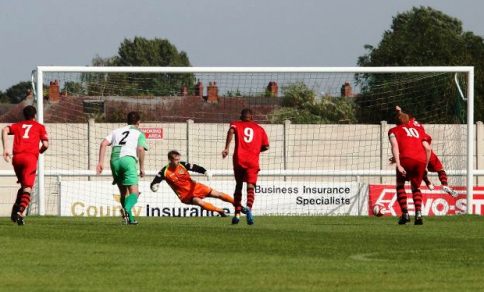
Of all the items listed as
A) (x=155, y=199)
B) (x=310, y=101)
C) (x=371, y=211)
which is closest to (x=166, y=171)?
(x=155, y=199)

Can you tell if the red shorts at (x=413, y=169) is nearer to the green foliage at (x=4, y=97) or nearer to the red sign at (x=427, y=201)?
the red sign at (x=427, y=201)

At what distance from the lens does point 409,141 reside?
2056 centimetres

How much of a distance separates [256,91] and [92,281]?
1986cm

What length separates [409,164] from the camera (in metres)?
20.7

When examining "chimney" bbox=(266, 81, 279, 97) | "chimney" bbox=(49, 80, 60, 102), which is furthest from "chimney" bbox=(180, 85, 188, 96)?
"chimney" bbox=(49, 80, 60, 102)

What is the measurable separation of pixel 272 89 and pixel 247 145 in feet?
31.2

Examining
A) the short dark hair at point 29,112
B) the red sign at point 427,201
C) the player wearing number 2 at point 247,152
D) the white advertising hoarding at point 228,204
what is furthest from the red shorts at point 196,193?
the short dark hair at point 29,112

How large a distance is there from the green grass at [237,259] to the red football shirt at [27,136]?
1.61m

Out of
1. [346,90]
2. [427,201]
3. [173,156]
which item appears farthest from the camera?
[346,90]

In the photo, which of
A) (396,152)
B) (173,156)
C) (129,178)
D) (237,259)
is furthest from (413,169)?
(237,259)

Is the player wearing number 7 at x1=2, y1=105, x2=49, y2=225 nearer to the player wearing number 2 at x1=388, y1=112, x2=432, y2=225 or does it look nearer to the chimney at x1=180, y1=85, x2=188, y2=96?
the player wearing number 2 at x1=388, y1=112, x2=432, y2=225

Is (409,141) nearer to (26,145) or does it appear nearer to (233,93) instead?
(26,145)

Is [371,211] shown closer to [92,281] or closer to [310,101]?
[310,101]

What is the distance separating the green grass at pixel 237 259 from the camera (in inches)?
401
